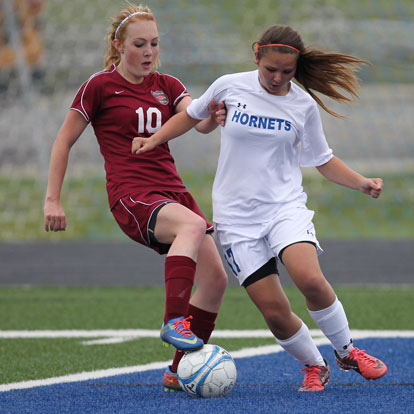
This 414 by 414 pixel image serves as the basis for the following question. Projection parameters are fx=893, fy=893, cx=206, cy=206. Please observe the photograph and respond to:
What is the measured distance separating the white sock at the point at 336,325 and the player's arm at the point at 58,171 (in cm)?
129

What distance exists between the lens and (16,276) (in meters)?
10.2

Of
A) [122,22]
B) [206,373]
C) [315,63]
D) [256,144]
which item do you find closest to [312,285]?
[206,373]

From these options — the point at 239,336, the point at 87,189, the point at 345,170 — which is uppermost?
the point at 345,170

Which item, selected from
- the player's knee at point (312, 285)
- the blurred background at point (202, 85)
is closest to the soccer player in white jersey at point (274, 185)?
the player's knee at point (312, 285)

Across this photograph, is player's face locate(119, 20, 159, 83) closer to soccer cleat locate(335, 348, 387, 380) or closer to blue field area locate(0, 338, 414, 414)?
blue field area locate(0, 338, 414, 414)

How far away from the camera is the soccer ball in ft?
13.1

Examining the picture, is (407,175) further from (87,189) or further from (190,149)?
(87,189)

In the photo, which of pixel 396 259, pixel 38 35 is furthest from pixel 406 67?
pixel 396 259

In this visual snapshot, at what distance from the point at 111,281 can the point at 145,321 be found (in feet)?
9.37

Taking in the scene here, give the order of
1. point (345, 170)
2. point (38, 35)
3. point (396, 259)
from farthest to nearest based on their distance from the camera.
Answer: point (38, 35) < point (396, 259) < point (345, 170)

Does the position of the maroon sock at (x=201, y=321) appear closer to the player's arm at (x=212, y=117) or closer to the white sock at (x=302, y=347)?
the white sock at (x=302, y=347)

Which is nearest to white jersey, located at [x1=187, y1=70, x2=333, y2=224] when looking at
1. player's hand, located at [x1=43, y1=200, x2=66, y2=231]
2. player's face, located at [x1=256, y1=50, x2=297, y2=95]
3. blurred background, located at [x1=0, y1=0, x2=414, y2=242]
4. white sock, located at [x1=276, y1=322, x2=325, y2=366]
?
player's face, located at [x1=256, y1=50, x2=297, y2=95]

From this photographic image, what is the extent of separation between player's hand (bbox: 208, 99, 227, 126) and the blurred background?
405 inches

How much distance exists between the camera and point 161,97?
15.0 feet
